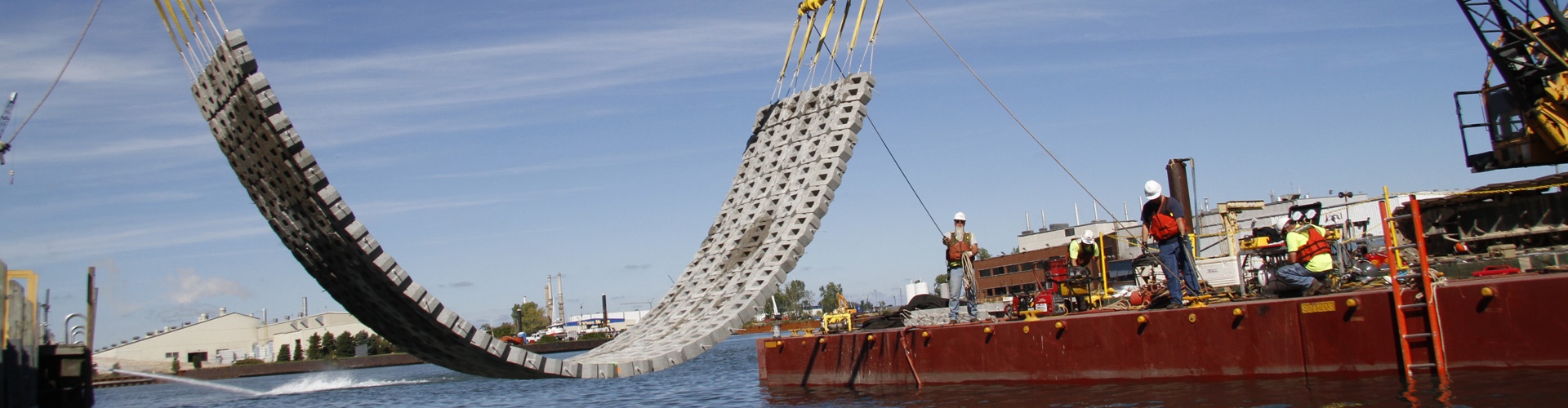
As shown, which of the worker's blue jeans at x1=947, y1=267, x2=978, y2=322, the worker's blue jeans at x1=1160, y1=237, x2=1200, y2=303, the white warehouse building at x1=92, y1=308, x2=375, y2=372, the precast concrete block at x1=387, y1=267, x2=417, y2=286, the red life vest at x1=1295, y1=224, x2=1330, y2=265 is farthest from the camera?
the white warehouse building at x1=92, y1=308, x2=375, y2=372

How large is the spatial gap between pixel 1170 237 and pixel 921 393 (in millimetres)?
5487

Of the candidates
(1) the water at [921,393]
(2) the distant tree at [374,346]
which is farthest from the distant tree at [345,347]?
(1) the water at [921,393]

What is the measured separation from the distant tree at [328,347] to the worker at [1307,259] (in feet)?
276

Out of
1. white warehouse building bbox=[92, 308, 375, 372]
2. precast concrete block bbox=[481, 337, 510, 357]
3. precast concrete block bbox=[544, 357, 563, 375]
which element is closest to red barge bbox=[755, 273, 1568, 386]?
precast concrete block bbox=[544, 357, 563, 375]

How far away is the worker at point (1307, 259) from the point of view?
14727 mm

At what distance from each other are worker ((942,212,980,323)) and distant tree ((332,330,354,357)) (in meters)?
77.3

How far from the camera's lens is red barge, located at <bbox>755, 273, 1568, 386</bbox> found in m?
12.9

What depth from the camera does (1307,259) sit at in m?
14.9

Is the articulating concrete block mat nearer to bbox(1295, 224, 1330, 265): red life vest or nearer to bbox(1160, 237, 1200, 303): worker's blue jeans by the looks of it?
bbox(1160, 237, 1200, 303): worker's blue jeans

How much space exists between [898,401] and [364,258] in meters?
8.54

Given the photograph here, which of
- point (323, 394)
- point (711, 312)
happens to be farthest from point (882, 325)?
point (323, 394)

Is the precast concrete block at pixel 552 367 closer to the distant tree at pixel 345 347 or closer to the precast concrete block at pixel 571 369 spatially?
the precast concrete block at pixel 571 369

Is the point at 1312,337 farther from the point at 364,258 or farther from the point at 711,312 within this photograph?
the point at 364,258

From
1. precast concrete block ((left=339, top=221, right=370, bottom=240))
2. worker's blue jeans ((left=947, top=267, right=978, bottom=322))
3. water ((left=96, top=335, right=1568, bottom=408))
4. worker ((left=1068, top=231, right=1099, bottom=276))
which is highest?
precast concrete block ((left=339, top=221, right=370, bottom=240))
